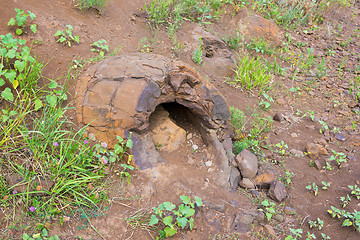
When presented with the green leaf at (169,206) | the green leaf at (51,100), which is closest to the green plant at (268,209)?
the green leaf at (169,206)

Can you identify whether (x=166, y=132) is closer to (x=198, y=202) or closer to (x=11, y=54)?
(x=198, y=202)

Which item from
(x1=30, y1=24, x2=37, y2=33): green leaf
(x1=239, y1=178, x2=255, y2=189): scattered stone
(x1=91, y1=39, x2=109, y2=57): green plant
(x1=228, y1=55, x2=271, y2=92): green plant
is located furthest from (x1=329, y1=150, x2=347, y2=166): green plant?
(x1=30, y1=24, x2=37, y2=33): green leaf

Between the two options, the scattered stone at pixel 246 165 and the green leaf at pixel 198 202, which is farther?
the scattered stone at pixel 246 165

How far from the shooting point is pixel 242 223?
2.80 metres

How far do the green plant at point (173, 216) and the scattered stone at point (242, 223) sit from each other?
1.44 ft

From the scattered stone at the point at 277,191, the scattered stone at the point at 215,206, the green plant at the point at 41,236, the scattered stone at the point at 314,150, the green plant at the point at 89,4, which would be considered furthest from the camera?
the green plant at the point at 89,4

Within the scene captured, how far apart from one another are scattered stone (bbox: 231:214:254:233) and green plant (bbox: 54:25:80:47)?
2.71m

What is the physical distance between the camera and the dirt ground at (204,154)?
8.59ft

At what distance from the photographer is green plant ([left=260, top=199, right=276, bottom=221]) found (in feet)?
9.65

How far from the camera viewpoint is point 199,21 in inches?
217

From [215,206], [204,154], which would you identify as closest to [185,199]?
[215,206]

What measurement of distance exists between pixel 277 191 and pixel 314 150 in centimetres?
104

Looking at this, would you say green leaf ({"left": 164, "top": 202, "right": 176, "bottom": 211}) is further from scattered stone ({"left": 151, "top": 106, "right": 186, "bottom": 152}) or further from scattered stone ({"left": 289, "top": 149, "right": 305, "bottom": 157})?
scattered stone ({"left": 289, "top": 149, "right": 305, "bottom": 157})

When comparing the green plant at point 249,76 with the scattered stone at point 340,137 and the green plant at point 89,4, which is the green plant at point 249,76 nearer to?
the scattered stone at point 340,137
